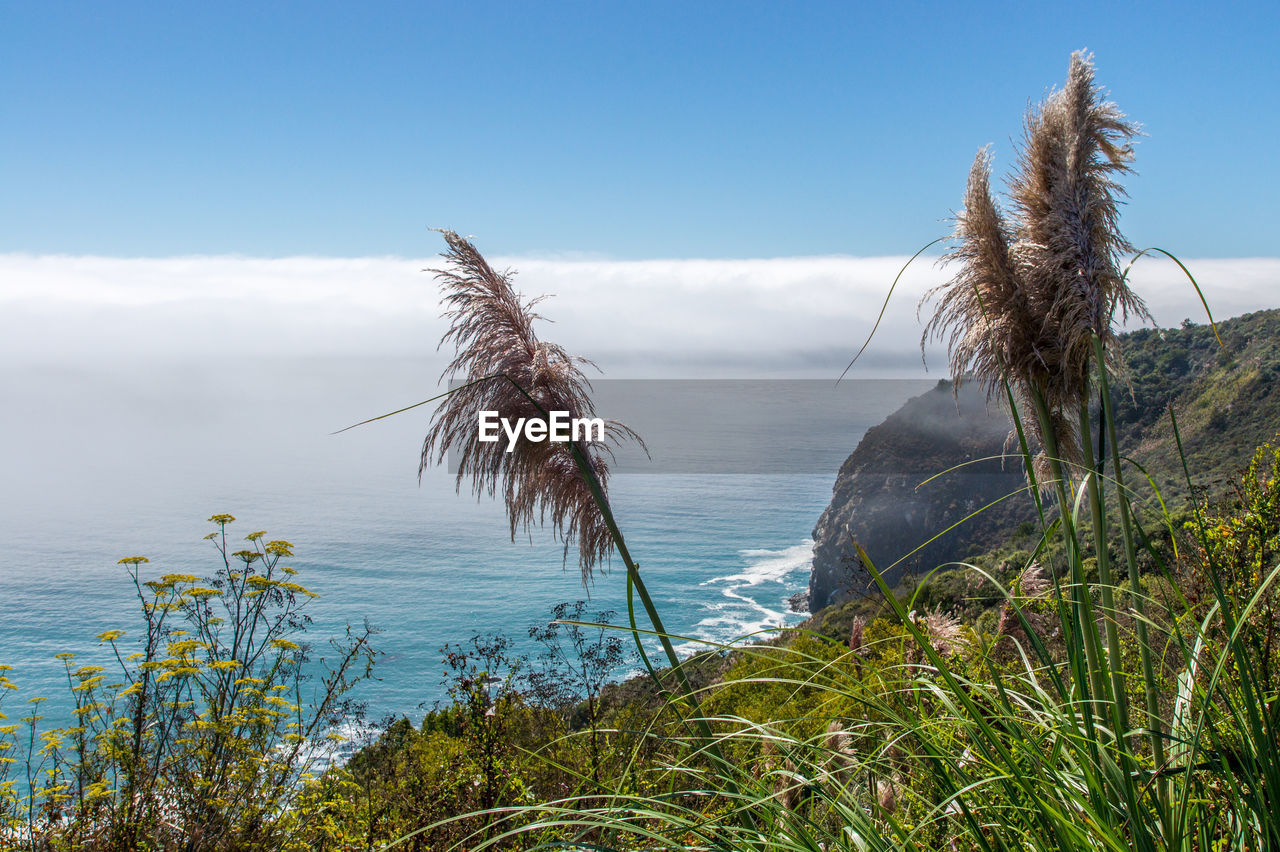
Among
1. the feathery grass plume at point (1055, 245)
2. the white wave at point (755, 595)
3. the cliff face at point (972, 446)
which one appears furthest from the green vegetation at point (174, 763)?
the white wave at point (755, 595)

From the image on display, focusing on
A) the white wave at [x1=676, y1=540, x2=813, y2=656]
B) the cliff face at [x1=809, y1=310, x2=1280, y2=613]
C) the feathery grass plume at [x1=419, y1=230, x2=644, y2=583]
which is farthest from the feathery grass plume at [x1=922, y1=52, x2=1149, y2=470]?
the white wave at [x1=676, y1=540, x2=813, y2=656]

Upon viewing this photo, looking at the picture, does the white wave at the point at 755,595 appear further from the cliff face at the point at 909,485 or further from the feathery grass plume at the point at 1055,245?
the feathery grass plume at the point at 1055,245

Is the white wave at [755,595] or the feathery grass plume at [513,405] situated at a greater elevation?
the feathery grass plume at [513,405]

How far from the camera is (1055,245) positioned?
8.85 ft

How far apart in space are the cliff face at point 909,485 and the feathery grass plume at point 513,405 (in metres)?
31.2

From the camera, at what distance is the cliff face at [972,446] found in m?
16.8

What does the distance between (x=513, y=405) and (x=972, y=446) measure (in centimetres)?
3533

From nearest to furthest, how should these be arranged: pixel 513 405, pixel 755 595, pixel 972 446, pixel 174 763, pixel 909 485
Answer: pixel 513 405 < pixel 174 763 < pixel 972 446 < pixel 909 485 < pixel 755 595

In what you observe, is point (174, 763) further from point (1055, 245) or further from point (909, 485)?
point (909, 485)

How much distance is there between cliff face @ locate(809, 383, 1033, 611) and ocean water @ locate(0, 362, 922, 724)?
18.1ft

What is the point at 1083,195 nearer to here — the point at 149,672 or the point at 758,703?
the point at 149,672

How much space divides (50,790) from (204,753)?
0.66 metres

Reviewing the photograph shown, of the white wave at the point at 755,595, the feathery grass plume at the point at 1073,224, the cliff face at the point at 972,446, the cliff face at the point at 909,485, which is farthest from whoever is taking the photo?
the white wave at the point at 755,595

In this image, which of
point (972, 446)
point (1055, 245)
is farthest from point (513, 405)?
point (972, 446)
